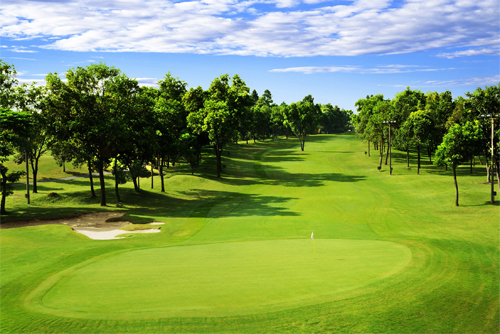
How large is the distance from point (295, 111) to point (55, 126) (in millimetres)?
72249

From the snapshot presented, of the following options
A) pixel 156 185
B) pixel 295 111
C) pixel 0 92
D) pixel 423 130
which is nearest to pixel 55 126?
pixel 0 92

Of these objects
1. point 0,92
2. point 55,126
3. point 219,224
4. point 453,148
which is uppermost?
point 0,92

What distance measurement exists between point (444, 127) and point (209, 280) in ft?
250

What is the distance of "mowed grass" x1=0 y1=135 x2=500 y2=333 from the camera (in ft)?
44.8

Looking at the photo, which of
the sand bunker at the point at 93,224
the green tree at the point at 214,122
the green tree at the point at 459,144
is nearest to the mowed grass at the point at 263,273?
the sand bunker at the point at 93,224

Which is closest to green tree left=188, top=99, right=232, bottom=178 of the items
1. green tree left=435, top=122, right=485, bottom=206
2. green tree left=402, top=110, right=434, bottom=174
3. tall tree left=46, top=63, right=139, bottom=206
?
tall tree left=46, top=63, right=139, bottom=206

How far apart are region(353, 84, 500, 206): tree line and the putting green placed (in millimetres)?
24599

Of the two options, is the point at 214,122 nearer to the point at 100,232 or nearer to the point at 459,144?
the point at 100,232

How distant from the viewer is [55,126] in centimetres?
4262

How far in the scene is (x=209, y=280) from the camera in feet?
54.2

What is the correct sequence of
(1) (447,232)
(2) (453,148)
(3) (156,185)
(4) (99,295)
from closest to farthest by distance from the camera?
(4) (99,295), (1) (447,232), (2) (453,148), (3) (156,185)

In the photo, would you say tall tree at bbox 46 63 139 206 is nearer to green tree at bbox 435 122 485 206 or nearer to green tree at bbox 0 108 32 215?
green tree at bbox 0 108 32 215

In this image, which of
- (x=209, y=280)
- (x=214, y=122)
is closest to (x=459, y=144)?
(x=209, y=280)

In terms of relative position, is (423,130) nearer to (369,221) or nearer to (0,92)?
(369,221)
